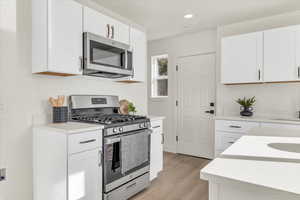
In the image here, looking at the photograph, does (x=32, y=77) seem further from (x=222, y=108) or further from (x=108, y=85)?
(x=222, y=108)

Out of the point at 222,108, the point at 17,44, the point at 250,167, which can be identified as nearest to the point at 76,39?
the point at 17,44

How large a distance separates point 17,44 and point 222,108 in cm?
328

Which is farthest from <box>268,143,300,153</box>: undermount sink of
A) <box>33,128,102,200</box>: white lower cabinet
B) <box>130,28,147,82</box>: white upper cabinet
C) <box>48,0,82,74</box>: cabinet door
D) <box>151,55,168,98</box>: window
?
<box>151,55,168,98</box>: window

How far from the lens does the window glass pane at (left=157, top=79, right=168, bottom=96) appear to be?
4410mm

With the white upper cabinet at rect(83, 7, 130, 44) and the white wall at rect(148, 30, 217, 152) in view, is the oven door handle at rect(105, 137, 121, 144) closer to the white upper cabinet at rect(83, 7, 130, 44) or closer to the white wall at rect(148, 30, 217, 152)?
the white upper cabinet at rect(83, 7, 130, 44)

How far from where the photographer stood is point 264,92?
3199mm

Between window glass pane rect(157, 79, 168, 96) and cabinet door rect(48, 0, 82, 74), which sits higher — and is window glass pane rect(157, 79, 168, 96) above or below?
below

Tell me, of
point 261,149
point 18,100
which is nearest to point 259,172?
point 261,149

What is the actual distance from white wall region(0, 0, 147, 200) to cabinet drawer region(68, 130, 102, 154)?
0.63 m

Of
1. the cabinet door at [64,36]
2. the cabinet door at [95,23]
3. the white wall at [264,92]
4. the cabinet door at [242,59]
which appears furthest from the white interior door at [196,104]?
the cabinet door at [64,36]

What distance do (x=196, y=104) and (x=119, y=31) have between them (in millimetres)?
2231

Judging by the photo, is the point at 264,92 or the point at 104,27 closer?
the point at 104,27

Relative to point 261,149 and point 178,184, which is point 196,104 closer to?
point 178,184

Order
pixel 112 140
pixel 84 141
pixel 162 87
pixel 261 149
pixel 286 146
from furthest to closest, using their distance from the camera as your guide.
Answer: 1. pixel 162 87
2. pixel 112 140
3. pixel 84 141
4. pixel 286 146
5. pixel 261 149
